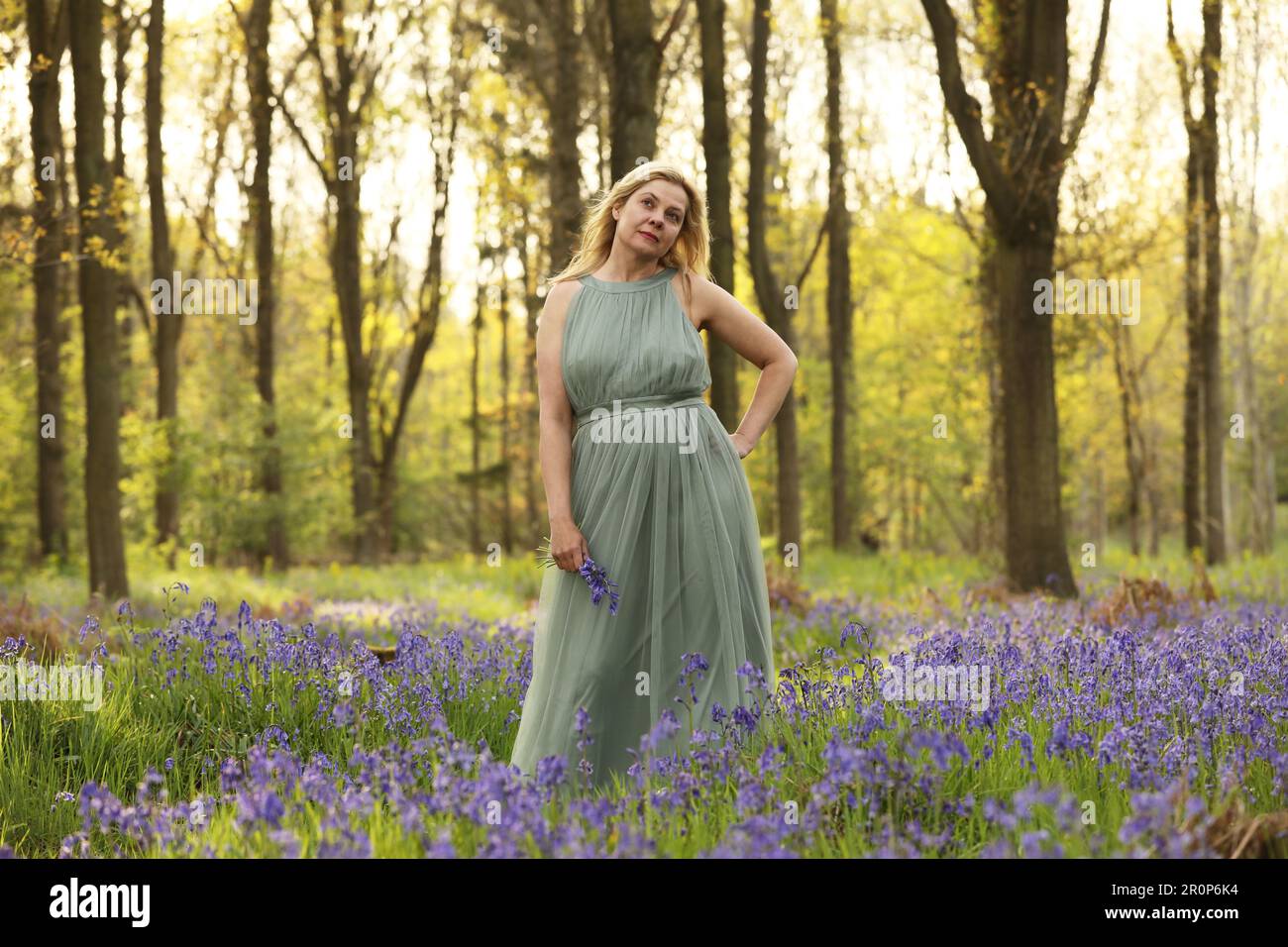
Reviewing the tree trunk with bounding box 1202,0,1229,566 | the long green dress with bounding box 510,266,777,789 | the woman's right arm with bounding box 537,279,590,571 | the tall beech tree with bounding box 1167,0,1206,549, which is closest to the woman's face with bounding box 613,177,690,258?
the long green dress with bounding box 510,266,777,789

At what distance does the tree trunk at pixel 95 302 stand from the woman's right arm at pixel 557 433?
20.9 ft

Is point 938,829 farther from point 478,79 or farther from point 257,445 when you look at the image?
point 478,79

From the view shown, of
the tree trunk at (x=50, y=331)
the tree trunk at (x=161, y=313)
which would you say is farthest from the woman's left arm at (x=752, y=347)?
the tree trunk at (x=161, y=313)

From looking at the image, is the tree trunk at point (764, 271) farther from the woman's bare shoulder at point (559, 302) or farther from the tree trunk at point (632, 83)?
the woman's bare shoulder at point (559, 302)

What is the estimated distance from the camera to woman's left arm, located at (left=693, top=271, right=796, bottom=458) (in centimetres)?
457

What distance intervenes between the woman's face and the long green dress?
0.61ft

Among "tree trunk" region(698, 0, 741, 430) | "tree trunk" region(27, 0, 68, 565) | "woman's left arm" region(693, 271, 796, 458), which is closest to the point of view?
"woman's left arm" region(693, 271, 796, 458)

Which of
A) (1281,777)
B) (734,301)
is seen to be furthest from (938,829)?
(734,301)

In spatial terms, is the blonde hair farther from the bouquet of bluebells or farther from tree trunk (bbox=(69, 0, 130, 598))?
tree trunk (bbox=(69, 0, 130, 598))

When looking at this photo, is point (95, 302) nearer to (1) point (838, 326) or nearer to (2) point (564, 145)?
(2) point (564, 145)

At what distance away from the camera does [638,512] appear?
172 inches
